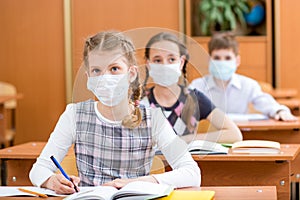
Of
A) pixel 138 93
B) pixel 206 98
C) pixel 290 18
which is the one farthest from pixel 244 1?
pixel 138 93

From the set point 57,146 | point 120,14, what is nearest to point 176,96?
point 57,146

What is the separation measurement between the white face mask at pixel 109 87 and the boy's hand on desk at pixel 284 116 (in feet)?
5.76

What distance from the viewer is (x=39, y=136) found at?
20.9 feet

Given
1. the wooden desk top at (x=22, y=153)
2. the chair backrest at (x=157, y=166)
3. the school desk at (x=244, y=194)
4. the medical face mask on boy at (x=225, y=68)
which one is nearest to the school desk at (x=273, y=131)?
the medical face mask on boy at (x=225, y=68)

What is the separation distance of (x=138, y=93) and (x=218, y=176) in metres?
0.72

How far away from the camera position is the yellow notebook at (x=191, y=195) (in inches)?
68.9

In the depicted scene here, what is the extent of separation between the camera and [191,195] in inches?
70.5

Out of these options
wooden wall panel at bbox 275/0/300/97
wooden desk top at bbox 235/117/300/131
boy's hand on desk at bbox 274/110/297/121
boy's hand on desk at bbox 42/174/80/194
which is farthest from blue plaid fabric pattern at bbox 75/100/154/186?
wooden wall panel at bbox 275/0/300/97

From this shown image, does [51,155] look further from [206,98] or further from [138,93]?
[206,98]

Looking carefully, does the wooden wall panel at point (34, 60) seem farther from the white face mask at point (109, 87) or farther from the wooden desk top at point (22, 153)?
the white face mask at point (109, 87)

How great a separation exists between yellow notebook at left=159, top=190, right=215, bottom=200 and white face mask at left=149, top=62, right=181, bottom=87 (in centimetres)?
84

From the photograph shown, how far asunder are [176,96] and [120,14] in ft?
11.1

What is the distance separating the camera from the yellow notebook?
1.75m

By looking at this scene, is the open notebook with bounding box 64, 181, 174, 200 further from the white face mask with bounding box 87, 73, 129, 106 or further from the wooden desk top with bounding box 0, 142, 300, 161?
the wooden desk top with bounding box 0, 142, 300, 161
